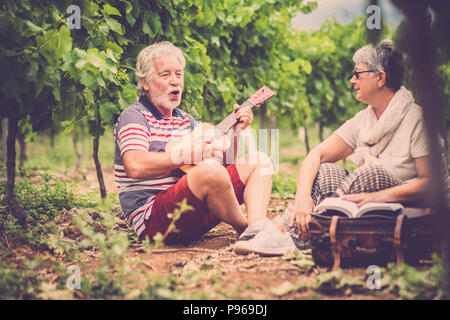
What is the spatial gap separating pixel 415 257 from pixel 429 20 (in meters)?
1.29

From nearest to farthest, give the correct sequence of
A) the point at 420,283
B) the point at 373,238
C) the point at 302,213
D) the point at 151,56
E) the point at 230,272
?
the point at 420,283
the point at 373,238
the point at 230,272
the point at 302,213
the point at 151,56

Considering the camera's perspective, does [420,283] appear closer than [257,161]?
Yes

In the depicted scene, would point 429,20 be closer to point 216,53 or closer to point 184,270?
point 184,270

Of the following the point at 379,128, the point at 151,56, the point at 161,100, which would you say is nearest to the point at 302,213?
the point at 379,128

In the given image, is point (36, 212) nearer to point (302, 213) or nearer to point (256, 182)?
point (256, 182)

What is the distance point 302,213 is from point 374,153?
24.8 inches

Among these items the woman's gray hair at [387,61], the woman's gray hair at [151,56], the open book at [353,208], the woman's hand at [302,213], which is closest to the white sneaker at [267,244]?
the woman's hand at [302,213]

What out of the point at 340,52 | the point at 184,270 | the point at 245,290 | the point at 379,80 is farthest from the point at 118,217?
the point at 340,52

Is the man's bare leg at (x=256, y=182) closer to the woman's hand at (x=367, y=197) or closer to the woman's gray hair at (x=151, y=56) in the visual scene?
the woman's hand at (x=367, y=197)

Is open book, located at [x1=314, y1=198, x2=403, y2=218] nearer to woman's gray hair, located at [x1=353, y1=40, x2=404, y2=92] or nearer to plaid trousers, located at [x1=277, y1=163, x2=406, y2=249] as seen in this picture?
plaid trousers, located at [x1=277, y1=163, x2=406, y2=249]

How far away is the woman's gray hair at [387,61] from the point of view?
3326 mm

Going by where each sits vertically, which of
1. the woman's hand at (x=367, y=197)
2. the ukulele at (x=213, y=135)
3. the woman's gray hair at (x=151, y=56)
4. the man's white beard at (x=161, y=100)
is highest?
the woman's gray hair at (x=151, y=56)

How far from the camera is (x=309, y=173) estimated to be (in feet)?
11.6

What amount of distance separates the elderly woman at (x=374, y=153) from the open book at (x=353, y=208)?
0.08 m
